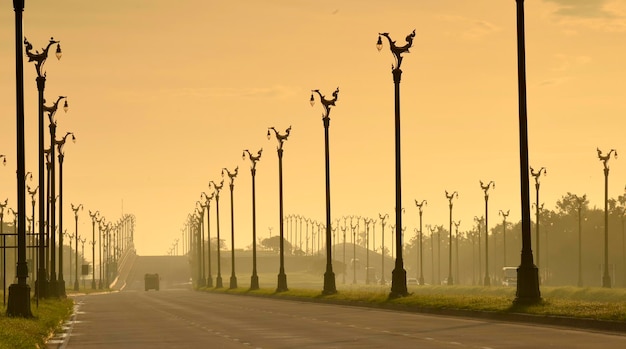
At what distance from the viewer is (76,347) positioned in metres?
31.3

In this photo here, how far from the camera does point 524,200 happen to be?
42500 millimetres

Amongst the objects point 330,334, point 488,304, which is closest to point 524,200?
point 488,304

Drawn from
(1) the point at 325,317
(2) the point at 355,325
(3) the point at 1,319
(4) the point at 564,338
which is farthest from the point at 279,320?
(4) the point at 564,338

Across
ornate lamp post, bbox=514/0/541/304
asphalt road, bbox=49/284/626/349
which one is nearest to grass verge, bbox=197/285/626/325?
ornate lamp post, bbox=514/0/541/304

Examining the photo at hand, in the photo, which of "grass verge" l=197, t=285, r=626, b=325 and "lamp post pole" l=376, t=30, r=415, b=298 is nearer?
"grass verge" l=197, t=285, r=626, b=325

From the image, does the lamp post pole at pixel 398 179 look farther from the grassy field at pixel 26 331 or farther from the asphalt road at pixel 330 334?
Answer: the grassy field at pixel 26 331

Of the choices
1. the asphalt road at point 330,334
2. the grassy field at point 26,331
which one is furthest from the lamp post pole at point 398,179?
the grassy field at point 26,331

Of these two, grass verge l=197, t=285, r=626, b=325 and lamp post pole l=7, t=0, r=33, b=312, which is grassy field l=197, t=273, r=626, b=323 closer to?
grass verge l=197, t=285, r=626, b=325

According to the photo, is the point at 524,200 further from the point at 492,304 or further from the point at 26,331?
the point at 26,331

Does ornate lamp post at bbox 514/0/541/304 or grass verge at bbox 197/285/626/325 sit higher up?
ornate lamp post at bbox 514/0/541/304

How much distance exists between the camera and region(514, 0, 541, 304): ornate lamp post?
42.2 m

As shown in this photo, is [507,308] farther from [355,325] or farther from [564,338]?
[564,338]

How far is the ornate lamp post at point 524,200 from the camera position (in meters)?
42.2

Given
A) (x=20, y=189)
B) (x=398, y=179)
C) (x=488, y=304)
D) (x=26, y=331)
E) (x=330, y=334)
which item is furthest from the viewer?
(x=398, y=179)
